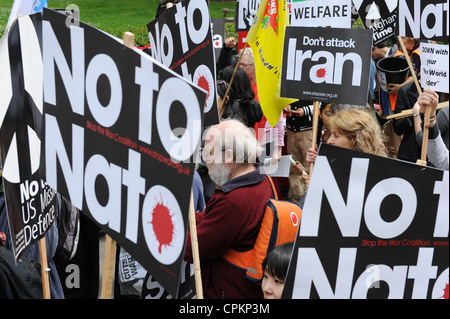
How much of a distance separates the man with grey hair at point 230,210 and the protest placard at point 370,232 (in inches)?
37.7

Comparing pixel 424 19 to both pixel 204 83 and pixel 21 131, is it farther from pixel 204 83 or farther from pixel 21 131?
pixel 21 131

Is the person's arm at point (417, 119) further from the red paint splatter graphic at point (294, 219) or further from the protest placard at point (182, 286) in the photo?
the protest placard at point (182, 286)

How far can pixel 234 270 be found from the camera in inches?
144

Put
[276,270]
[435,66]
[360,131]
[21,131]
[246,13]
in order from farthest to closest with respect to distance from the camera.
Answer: [246,13]
[435,66]
[360,131]
[21,131]
[276,270]

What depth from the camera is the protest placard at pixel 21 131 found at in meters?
3.47

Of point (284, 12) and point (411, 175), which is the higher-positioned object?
point (284, 12)

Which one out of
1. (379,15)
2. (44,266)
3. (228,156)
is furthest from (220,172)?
(379,15)

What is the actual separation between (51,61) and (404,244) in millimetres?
1701

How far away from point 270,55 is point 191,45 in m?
0.70

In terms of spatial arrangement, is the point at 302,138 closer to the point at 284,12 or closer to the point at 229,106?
the point at 229,106

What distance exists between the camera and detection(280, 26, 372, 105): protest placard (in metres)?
4.68

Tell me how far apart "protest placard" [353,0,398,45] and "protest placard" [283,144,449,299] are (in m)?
4.77

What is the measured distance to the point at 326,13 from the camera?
620 centimetres
